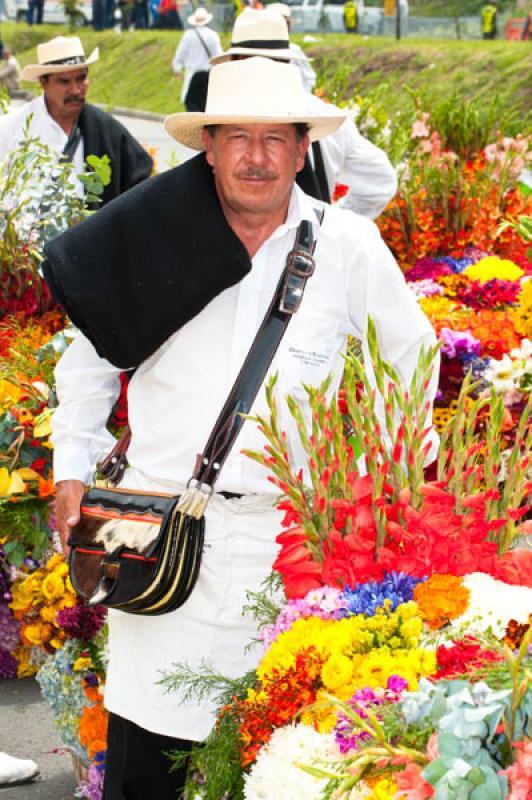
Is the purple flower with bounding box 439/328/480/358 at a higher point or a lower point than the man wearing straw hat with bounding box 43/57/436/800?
lower

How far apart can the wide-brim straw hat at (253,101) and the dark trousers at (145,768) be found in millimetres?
1322

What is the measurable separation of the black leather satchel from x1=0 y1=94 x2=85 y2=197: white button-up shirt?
3.84 meters

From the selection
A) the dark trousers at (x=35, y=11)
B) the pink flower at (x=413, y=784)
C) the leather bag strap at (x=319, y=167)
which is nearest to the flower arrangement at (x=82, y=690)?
the pink flower at (x=413, y=784)

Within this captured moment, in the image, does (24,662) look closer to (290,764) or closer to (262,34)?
(290,764)

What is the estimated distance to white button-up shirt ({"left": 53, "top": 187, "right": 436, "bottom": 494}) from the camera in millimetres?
3004

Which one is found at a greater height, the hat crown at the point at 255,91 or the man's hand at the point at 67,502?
the hat crown at the point at 255,91

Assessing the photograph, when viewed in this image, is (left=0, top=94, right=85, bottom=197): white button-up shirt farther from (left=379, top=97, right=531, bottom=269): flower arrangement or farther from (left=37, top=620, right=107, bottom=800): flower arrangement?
(left=37, top=620, right=107, bottom=800): flower arrangement

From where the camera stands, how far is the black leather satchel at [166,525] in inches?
115

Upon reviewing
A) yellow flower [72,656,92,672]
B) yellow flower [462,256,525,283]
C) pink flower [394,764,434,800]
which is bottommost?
yellow flower [72,656,92,672]

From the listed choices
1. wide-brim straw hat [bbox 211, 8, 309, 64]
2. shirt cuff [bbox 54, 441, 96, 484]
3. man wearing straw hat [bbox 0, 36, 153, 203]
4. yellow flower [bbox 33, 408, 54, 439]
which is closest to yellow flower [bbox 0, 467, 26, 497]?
yellow flower [bbox 33, 408, 54, 439]

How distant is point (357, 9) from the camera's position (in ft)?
123

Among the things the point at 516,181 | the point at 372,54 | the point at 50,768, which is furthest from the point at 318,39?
the point at 50,768

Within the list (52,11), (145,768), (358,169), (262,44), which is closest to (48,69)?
(262,44)

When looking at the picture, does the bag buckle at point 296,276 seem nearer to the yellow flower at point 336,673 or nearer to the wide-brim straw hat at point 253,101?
the wide-brim straw hat at point 253,101
